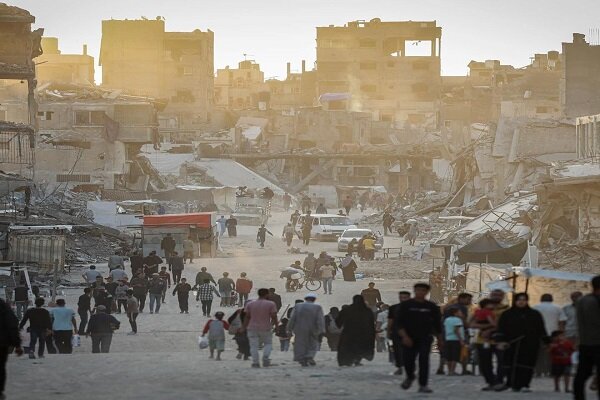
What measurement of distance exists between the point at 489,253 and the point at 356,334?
43.2 ft

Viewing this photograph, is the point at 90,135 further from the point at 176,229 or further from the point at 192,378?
the point at 192,378

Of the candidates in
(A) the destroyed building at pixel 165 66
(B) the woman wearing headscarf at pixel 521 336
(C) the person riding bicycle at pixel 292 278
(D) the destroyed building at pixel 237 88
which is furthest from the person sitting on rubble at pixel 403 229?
(D) the destroyed building at pixel 237 88

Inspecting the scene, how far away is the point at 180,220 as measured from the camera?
42031mm

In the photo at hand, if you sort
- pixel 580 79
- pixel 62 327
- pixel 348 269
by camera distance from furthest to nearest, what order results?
pixel 580 79
pixel 348 269
pixel 62 327

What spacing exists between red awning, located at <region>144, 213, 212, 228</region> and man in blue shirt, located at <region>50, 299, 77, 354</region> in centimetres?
2040

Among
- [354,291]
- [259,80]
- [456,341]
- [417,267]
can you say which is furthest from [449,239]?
[259,80]

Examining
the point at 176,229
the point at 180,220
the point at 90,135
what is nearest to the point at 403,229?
the point at 180,220

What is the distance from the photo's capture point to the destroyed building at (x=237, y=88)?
131 m

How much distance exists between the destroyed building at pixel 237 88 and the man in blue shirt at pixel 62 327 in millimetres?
103159

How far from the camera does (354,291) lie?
3341 cm

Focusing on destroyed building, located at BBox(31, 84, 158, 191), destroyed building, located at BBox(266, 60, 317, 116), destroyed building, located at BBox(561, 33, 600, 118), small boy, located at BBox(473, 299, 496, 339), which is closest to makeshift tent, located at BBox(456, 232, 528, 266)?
small boy, located at BBox(473, 299, 496, 339)

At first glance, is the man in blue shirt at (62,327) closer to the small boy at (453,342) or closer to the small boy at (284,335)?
the small boy at (284,335)

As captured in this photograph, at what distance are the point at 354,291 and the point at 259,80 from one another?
117m

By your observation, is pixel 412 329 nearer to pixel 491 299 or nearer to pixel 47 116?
Result: pixel 491 299
